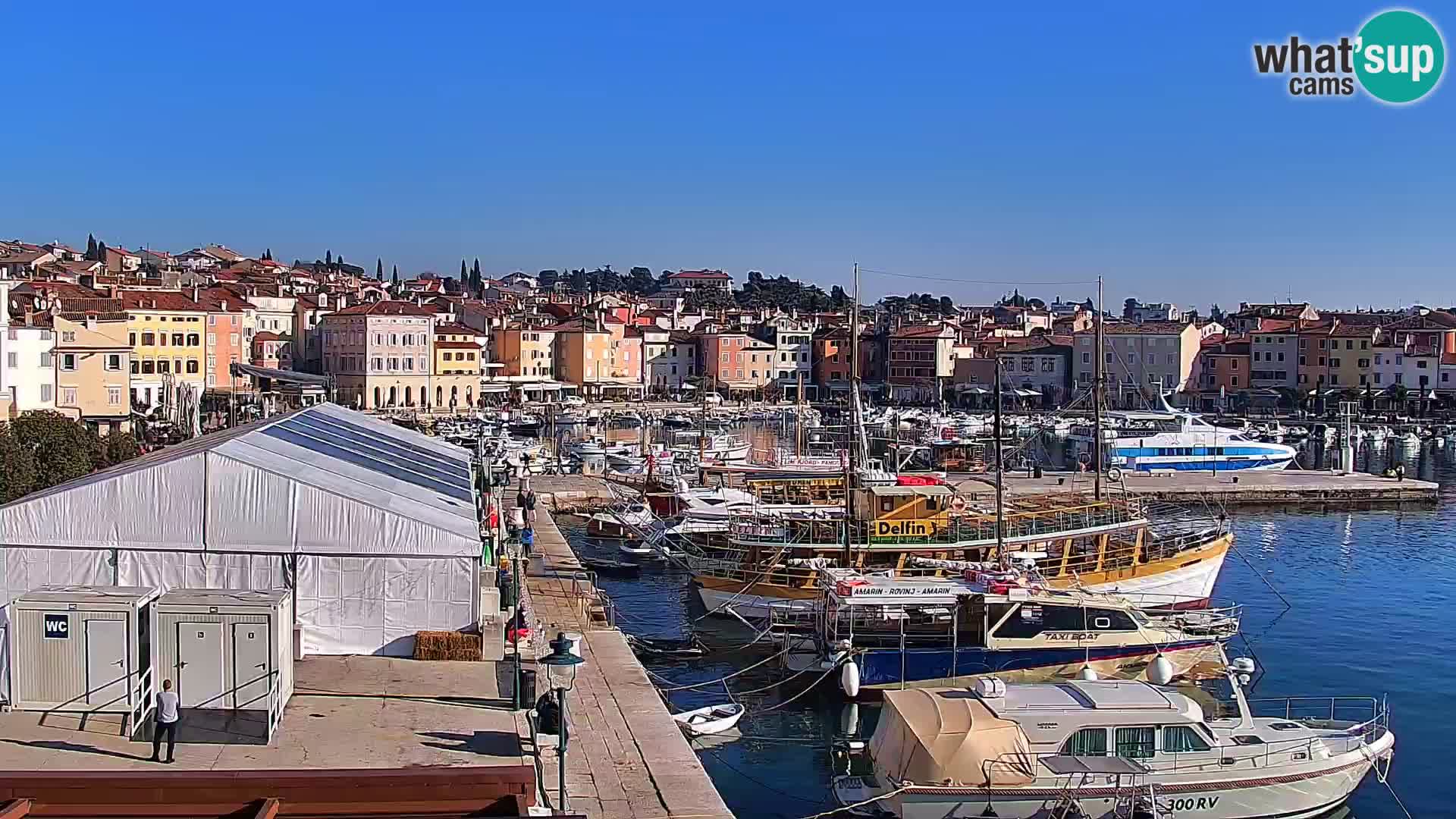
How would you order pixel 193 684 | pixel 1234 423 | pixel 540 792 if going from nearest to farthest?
pixel 540 792
pixel 193 684
pixel 1234 423

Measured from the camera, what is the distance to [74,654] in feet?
40.8

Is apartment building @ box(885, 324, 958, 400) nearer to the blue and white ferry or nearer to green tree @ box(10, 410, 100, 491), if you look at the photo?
the blue and white ferry

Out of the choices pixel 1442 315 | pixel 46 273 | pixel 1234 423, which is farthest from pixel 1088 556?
pixel 1442 315

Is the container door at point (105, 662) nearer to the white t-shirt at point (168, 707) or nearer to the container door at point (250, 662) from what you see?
the container door at point (250, 662)

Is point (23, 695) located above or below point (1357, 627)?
above

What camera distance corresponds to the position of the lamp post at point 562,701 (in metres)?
11.2

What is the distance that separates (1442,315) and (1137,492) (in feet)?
215

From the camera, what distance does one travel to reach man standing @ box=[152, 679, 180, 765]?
1127 cm

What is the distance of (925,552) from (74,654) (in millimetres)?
14625

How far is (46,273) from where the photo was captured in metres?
79.7

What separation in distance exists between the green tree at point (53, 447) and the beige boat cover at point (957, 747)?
58.0 ft

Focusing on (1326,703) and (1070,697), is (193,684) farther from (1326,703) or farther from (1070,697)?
(1326,703)

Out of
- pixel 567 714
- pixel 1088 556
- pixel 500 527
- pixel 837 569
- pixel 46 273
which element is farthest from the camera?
pixel 46 273

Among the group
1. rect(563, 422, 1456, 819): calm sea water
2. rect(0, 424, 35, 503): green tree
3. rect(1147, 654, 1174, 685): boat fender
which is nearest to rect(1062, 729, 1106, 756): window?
rect(563, 422, 1456, 819): calm sea water
